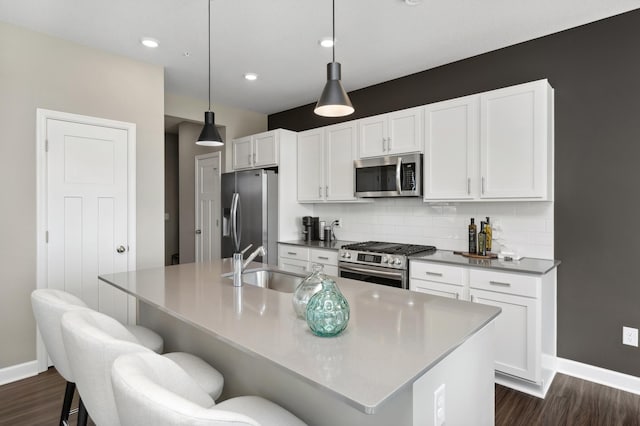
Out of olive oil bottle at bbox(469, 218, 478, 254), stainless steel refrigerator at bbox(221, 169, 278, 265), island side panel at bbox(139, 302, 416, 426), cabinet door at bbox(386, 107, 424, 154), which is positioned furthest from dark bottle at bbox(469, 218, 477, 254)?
island side panel at bbox(139, 302, 416, 426)

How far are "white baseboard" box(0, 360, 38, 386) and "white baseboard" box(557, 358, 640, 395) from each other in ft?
13.9

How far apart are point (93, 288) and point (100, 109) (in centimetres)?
163

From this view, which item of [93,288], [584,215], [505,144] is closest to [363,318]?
[505,144]

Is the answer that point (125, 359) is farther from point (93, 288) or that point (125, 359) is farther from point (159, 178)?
point (159, 178)

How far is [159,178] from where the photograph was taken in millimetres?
3678

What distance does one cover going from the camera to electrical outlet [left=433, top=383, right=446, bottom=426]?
45.1 inches

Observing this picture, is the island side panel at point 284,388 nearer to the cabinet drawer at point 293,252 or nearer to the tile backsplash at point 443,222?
the cabinet drawer at point 293,252

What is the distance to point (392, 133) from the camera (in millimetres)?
3574

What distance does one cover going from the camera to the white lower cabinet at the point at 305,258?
3.79 metres

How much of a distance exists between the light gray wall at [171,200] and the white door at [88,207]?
3191mm

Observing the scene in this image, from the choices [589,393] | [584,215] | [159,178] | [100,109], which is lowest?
[589,393]

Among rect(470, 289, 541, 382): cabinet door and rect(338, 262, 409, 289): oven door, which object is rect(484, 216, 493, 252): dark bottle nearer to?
rect(470, 289, 541, 382): cabinet door

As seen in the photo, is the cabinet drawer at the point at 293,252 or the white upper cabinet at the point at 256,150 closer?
the cabinet drawer at the point at 293,252

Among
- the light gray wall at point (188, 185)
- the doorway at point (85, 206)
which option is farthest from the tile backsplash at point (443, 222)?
the doorway at point (85, 206)
